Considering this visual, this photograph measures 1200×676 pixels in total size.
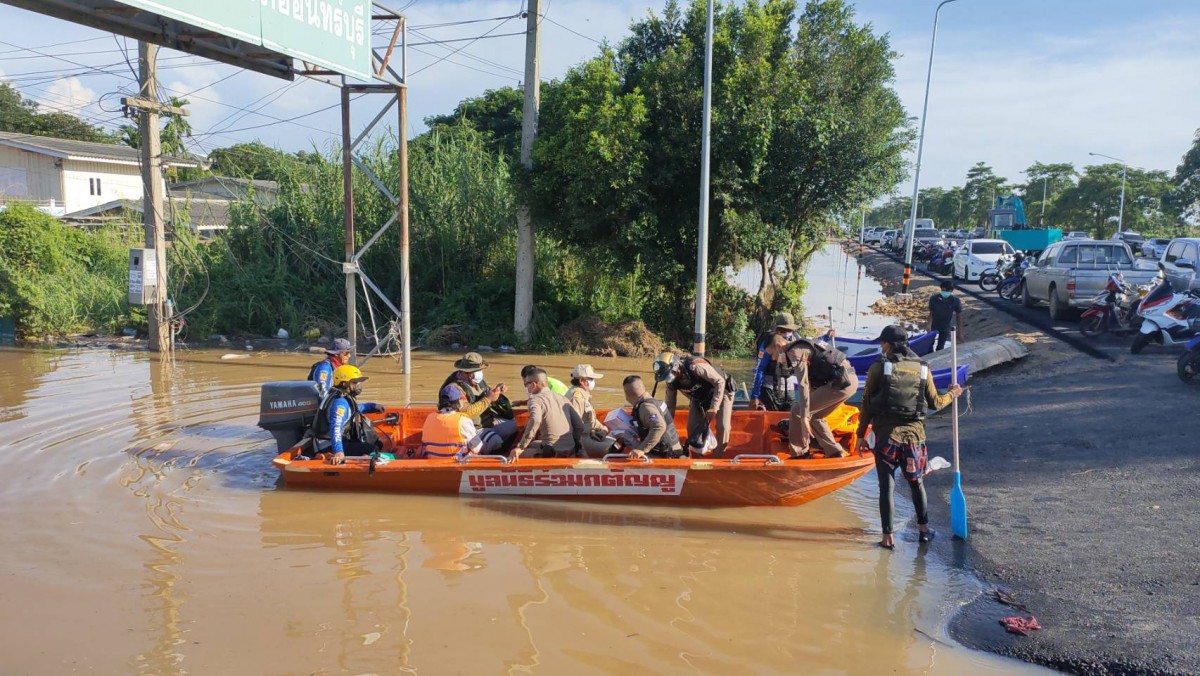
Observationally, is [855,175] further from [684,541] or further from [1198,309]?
[684,541]

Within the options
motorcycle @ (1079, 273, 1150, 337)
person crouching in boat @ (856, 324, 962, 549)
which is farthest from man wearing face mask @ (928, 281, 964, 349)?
person crouching in boat @ (856, 324, 962, 549)

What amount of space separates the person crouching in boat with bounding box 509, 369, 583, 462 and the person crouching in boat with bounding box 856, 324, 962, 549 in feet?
9.02

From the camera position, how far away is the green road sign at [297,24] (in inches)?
319

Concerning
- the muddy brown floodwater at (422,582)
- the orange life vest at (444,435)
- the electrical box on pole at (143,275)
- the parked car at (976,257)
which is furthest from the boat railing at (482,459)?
the parked car at (976,257)

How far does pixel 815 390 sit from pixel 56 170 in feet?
124

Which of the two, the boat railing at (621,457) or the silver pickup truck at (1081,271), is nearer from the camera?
the boat railing at (621,457)

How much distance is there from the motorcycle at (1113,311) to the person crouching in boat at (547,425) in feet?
34.7

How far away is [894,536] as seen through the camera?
7.11 metres

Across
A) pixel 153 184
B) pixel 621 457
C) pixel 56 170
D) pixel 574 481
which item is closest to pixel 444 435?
pixel 574 481

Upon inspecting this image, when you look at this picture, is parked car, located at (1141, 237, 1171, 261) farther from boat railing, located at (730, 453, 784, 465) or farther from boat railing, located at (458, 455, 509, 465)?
boat railing, located at (458, 455, 509, 465)

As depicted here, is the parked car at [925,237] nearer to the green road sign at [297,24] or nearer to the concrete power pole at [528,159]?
the concrete power pole at [528,159]

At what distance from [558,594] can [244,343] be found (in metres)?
14.3

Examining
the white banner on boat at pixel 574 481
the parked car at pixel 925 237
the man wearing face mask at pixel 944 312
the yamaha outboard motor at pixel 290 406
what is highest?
the parked car at pixel 925 237

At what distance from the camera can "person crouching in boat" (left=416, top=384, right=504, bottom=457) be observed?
7.96 m
